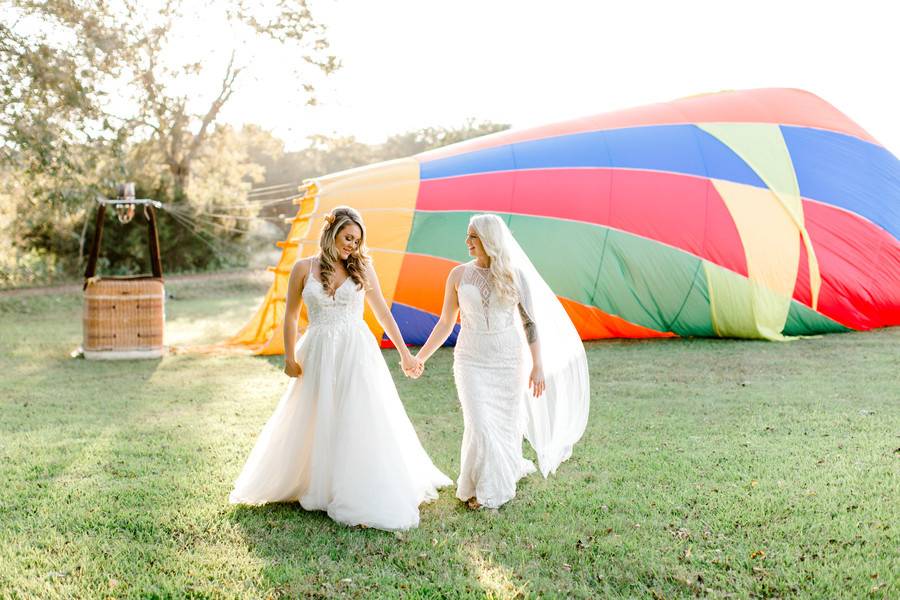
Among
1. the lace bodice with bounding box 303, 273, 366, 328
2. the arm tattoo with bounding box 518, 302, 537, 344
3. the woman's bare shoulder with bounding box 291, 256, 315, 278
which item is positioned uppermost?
the woman's bare shoulder with bounding box 291, 256, 315, 278

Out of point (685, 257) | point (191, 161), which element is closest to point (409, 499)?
point (685, 257)

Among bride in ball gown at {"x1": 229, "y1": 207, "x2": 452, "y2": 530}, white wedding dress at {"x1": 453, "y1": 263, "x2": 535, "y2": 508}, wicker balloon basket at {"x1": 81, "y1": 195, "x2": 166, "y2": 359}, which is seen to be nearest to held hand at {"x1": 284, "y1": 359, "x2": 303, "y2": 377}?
bride in ball gown at {"x1": 229, "y1": 207, "x2": 452, "y2": 530}

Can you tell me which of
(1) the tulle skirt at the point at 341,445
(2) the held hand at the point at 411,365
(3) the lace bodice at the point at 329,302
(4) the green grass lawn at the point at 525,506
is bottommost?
(4) the green grass lawn at the point at 525,506

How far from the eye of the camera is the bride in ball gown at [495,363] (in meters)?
3.99

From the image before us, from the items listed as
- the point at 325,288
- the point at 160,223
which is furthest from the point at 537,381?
the point at 160,223

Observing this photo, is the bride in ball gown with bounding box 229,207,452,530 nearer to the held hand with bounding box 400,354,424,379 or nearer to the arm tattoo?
the held hand with bounding box 400,354,424,379

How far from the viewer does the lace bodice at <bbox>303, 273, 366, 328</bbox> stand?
3.94 metres

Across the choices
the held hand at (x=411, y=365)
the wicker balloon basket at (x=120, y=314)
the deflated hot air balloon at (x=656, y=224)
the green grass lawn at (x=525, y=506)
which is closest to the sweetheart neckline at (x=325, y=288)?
the held hand at (x=411, y=365)

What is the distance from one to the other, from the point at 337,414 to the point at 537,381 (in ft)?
3.34

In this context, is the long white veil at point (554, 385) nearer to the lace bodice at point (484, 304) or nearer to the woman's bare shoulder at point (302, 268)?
the lace bodice at point (484, 304)

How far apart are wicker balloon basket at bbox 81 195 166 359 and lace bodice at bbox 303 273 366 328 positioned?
216 inches

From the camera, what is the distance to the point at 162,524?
3.74 metres

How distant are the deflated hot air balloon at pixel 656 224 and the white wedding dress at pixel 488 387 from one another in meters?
4.89

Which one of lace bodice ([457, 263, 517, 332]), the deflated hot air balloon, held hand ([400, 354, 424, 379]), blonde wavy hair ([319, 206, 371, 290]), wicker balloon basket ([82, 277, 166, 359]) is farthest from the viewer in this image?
the deflated hot air balloon
